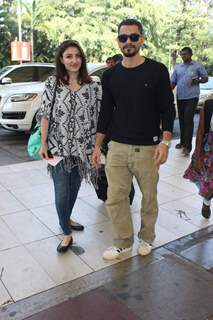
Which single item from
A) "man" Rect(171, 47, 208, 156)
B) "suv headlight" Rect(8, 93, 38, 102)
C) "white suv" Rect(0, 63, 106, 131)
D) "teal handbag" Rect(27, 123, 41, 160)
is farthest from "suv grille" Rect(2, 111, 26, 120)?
"teal handbag" Rect(27, 123, 41, 160)

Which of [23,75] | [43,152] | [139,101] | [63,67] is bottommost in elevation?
[43,152]

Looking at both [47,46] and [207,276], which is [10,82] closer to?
[207,276]

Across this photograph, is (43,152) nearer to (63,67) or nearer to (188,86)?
(63,67)

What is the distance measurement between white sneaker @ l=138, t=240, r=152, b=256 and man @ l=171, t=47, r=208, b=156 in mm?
3592

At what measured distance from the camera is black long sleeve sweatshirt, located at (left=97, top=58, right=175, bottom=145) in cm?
262

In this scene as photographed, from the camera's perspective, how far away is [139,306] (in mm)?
2469

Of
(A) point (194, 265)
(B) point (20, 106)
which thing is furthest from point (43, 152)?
(B) point (20, 106)

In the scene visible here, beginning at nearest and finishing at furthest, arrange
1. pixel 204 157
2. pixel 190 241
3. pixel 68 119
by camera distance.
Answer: pixel 68 119 < pixel 190 241 < pixel 204 157

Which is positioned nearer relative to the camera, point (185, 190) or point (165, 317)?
point (165, 317)

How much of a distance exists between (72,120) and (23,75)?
6645 millimetres

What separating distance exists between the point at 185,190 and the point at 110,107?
219 centimetres

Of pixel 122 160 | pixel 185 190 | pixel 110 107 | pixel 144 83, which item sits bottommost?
pixel 185 190

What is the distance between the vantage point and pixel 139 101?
8.73ft

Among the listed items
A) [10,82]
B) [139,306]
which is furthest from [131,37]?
[10,82]
